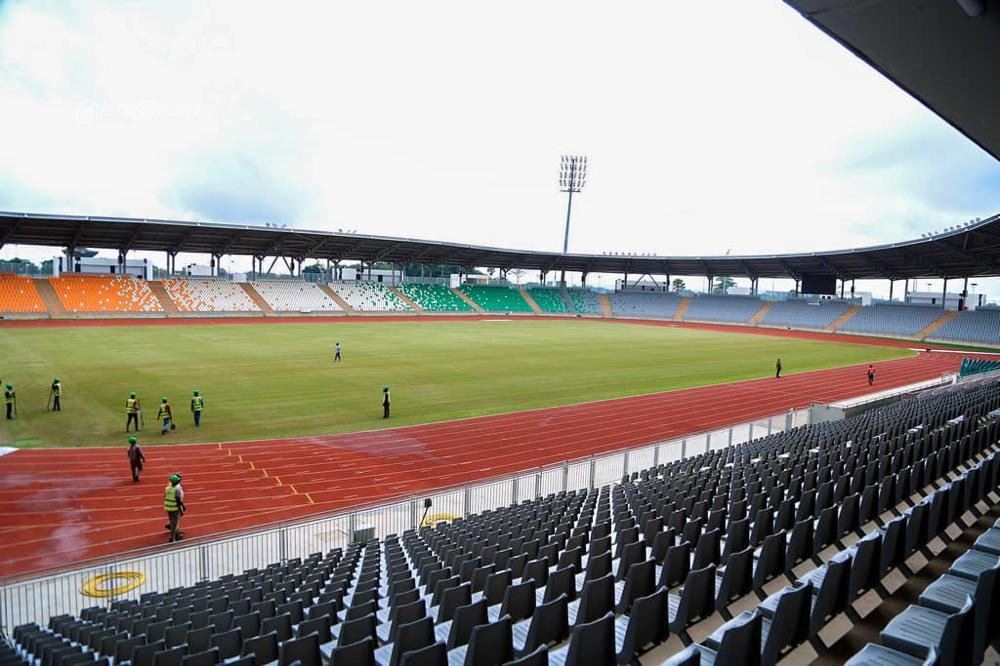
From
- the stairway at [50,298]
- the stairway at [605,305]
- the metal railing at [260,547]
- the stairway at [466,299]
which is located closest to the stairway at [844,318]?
the stairway at [605,305]

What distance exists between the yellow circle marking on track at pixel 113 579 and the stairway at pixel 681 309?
271ft

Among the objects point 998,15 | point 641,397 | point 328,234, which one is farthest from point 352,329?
point 998,15

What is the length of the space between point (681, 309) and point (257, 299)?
189ft

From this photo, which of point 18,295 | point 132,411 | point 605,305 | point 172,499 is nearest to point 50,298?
point 18,295

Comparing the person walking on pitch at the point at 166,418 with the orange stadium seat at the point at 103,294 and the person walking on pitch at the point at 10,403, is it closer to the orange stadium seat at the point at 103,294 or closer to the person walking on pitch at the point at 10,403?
the person walking on pitch at the point at 10,403

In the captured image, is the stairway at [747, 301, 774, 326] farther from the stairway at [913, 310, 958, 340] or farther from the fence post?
the fence post

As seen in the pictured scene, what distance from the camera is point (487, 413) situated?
23.6m

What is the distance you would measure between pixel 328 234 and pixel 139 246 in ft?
60.7

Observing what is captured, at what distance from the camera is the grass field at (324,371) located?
70.1 feet

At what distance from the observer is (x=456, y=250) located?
254ft

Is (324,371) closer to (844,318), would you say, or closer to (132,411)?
(132,411)

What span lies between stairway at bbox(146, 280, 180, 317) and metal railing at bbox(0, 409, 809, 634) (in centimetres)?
5479

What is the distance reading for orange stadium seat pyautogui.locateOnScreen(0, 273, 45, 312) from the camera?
2066 inches

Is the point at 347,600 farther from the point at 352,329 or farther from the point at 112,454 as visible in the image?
the point at 352,329
